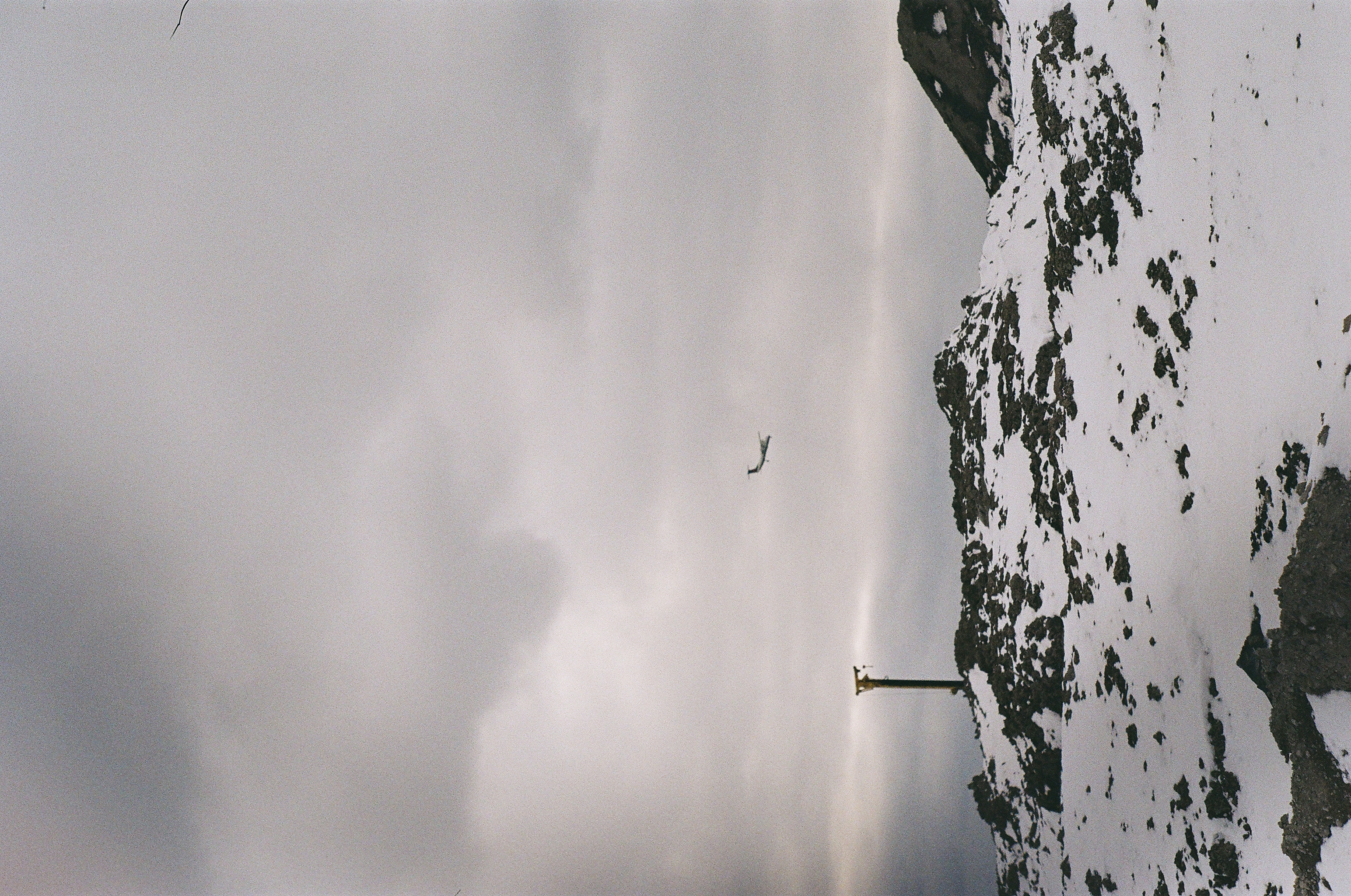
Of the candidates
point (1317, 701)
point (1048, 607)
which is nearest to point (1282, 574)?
point (1317, 701)

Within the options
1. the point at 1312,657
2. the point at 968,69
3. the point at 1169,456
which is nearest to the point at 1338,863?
the point at 1312,657

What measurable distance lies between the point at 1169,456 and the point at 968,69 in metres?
17.0

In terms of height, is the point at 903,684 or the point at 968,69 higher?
the point at 968,69

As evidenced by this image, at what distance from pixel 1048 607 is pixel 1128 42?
36.7ft

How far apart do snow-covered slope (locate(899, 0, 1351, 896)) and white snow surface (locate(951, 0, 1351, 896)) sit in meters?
0.05

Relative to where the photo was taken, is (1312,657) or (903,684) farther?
(903,684)

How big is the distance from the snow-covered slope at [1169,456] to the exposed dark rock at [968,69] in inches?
119

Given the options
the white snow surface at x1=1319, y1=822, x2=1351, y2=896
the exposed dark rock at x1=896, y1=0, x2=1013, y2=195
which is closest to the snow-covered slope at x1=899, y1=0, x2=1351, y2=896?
the white snow surface at x1=1319, y1=822, x2=1351, y2=896

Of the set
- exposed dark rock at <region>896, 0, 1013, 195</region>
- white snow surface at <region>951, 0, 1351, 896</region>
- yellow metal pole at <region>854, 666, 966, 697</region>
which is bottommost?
yellow metal pole at <region>854, 666, 966, 697</region>

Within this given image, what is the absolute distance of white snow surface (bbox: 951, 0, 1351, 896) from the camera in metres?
8.14

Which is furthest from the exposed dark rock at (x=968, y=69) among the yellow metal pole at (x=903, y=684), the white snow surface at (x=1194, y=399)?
the yellow metal pole at (x=903, y=684)

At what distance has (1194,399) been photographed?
10.9 m

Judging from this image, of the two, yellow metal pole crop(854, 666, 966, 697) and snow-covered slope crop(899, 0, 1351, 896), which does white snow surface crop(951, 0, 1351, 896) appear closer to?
snow-covered slope crop(899, 0, 1351, 896)

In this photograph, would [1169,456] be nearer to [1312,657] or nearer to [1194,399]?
[1194,399]
